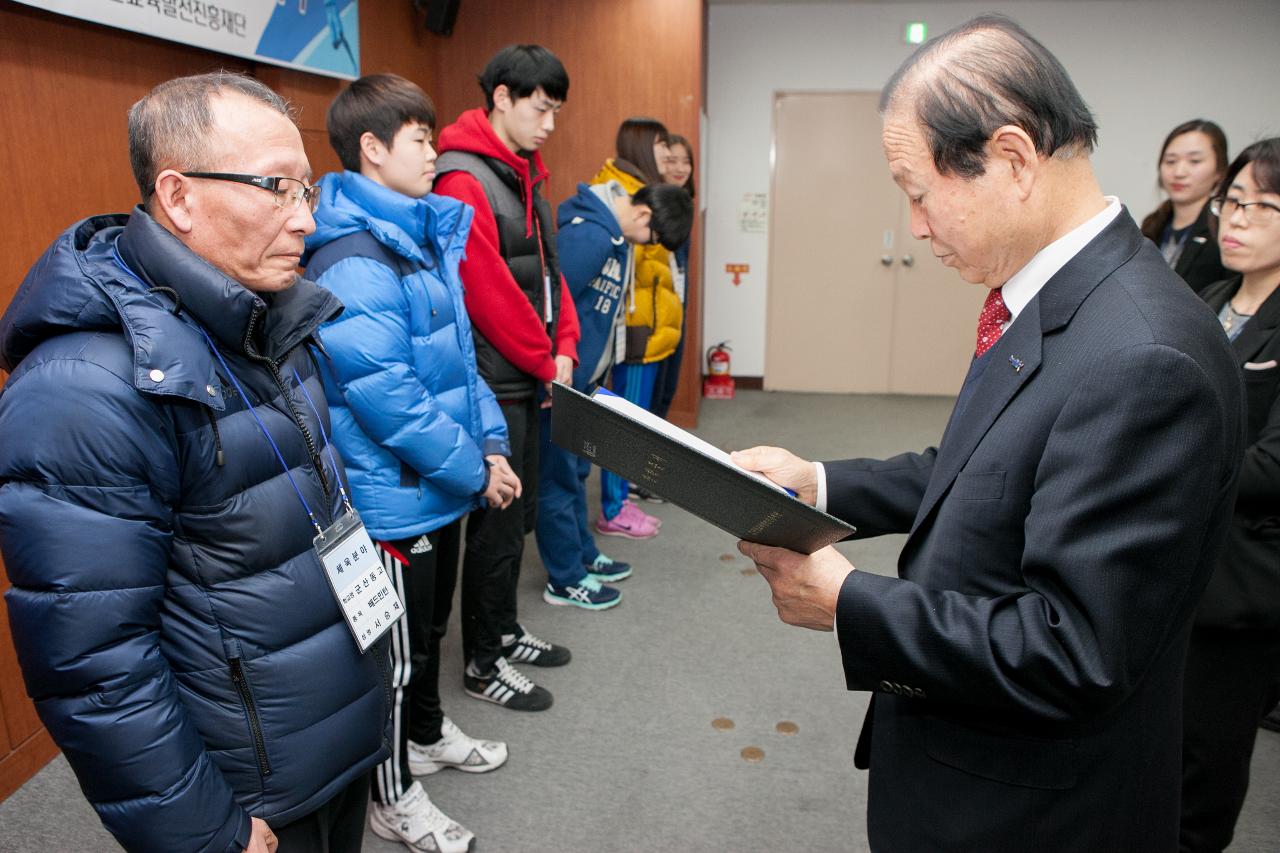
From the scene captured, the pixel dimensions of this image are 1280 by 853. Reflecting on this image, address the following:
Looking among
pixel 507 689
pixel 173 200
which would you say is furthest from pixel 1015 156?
pixel 507 689

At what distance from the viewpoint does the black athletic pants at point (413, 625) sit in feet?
5.94

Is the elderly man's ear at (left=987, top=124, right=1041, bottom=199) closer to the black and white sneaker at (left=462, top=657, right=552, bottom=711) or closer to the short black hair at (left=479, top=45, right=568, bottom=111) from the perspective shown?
the short black hair at (left=479, top=45, right=568, bottom=111)

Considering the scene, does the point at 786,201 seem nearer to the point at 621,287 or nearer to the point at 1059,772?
the point at 621,287

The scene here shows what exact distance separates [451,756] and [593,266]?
1692 millimetres

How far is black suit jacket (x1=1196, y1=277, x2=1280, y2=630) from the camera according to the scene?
61.8 inches

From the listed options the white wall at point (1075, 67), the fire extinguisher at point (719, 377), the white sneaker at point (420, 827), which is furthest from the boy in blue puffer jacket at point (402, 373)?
the fire extinguisher at point (719, 377)

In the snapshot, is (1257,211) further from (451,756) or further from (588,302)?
(451,756)

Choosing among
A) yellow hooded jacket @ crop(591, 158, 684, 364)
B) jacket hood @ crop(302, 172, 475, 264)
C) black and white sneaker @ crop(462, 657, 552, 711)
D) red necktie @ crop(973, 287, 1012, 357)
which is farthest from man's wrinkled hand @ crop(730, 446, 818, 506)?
yellow hooded jacket @ crop(591, 158, 684, 364)

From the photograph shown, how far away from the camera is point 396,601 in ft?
4.24

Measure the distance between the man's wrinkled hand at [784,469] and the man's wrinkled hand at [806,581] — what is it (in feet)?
0.64

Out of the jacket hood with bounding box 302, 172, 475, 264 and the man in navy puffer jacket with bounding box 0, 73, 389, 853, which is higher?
the jacket hood with bounding box 302, 172, 475, 264

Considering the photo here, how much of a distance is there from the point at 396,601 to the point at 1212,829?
1.68m

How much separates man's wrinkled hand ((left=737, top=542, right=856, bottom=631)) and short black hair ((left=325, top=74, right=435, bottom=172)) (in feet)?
4.46

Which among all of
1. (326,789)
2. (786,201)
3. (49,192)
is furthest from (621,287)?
(786,201)
